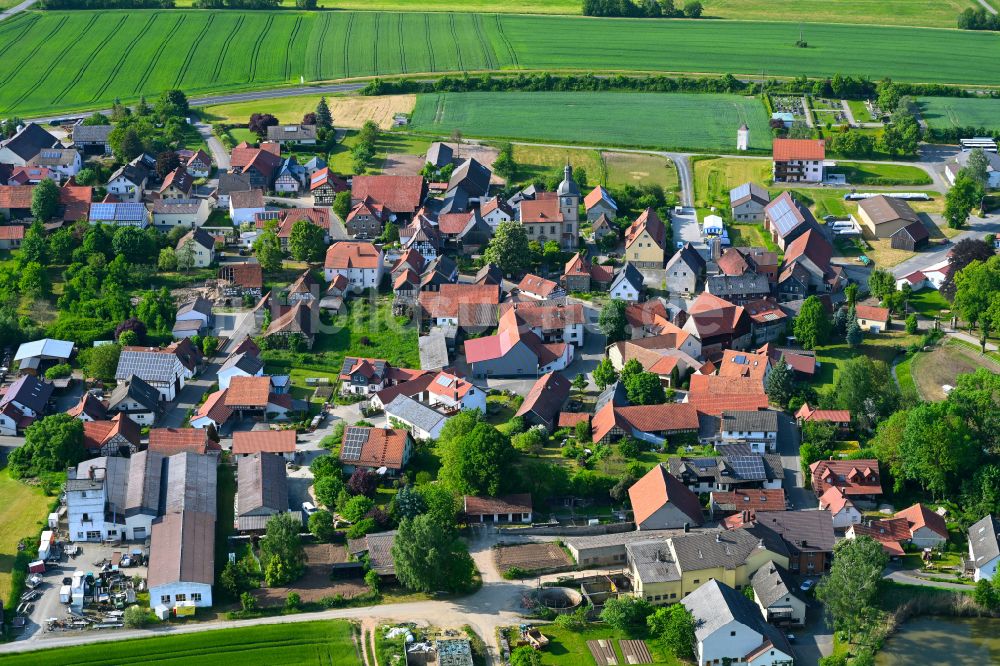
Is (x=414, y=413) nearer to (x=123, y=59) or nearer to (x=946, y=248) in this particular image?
(x=946, y=248)

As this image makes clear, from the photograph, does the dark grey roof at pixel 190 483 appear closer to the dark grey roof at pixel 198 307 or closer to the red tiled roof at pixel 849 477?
the dark grey roof at pixel 198 307

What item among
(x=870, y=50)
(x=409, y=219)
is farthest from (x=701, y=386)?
(x=870, y=50)

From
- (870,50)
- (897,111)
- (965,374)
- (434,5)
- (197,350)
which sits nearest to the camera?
(965,374)

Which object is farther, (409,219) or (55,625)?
(409,219)

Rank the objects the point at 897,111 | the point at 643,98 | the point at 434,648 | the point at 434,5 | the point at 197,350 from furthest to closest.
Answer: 1. the point at 434,5
2. the point at 643,98
3. the point at 897,111
4. the point at 197,350
5. the point at 434,648

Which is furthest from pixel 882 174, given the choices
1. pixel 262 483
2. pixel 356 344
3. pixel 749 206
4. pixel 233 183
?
pixel 262 483

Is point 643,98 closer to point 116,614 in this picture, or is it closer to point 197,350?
point 197,350

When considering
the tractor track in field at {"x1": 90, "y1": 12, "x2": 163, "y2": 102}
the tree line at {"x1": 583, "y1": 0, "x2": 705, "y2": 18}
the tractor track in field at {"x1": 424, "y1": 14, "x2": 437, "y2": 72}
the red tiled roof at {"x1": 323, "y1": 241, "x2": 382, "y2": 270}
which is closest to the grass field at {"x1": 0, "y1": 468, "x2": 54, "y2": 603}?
the red tiled roof at {"x1": 323, "y1": 241, "x2": 382, "y2": 270}
